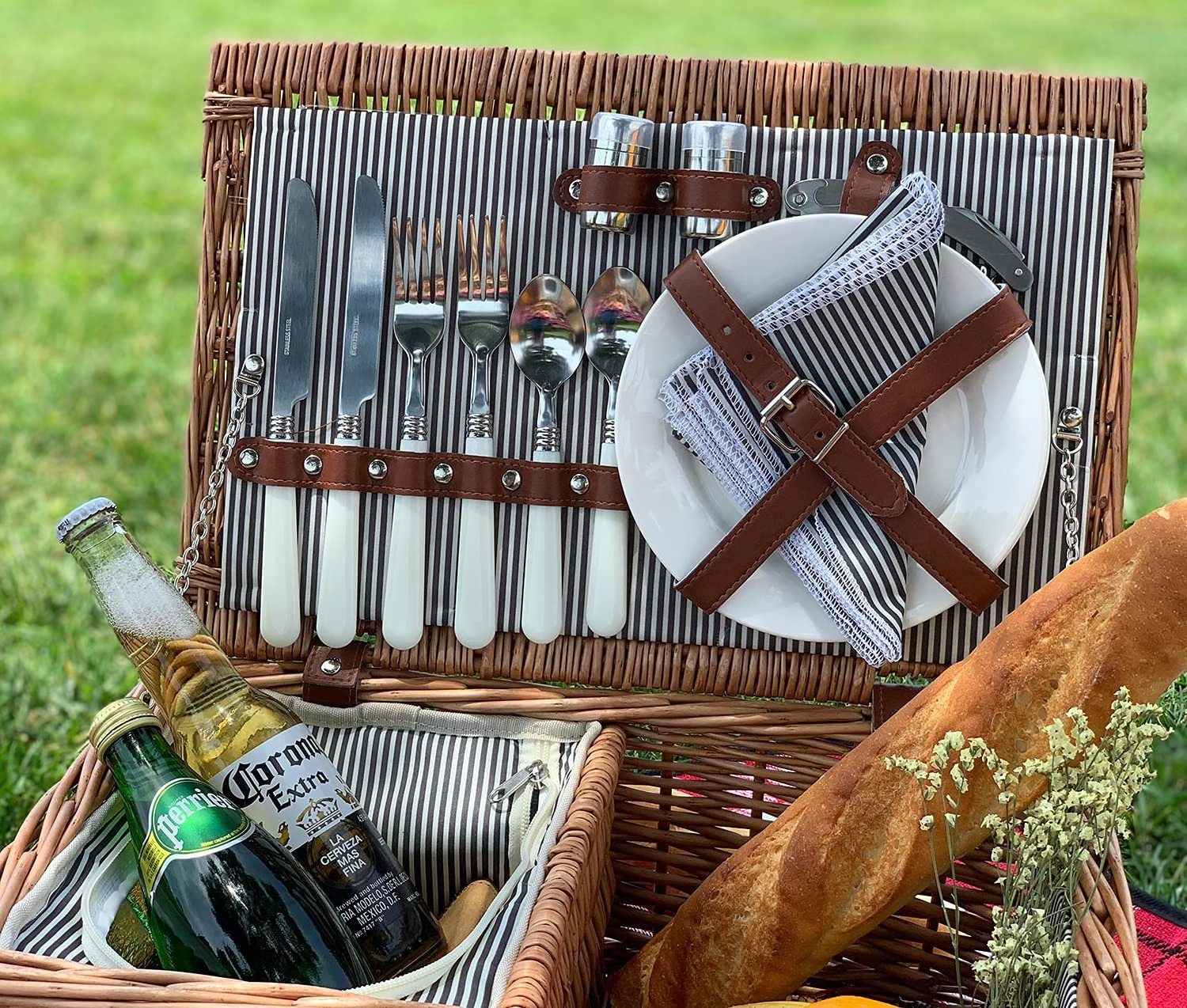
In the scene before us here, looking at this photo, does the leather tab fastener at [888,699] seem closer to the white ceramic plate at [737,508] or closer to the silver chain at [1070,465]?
the white ceramic plate at [737,508]

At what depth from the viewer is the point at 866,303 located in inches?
43.9

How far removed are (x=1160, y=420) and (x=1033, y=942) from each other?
2.09 m

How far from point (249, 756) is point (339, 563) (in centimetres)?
24

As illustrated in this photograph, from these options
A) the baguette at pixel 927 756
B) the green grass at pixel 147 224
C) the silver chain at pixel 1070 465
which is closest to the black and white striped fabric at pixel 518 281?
the silver chain at pixel 1070 465

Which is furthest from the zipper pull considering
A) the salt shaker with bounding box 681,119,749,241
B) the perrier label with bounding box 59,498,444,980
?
the salt shaker with bounding box 681,119,749,241

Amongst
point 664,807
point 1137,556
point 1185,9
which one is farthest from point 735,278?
point 1185,9

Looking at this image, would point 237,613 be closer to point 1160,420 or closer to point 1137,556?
point 1137,556

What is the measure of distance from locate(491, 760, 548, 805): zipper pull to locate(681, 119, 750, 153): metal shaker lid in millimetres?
607

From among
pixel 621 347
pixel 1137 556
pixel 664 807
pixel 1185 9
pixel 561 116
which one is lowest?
pixel 664 807

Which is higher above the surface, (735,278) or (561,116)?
(561,116)

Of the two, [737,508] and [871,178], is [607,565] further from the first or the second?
[871,178]

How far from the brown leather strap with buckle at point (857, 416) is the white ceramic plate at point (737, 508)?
28 millimetres

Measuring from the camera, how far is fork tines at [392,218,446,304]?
1.20m

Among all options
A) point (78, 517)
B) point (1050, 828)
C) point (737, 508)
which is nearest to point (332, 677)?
point (78, 517)
